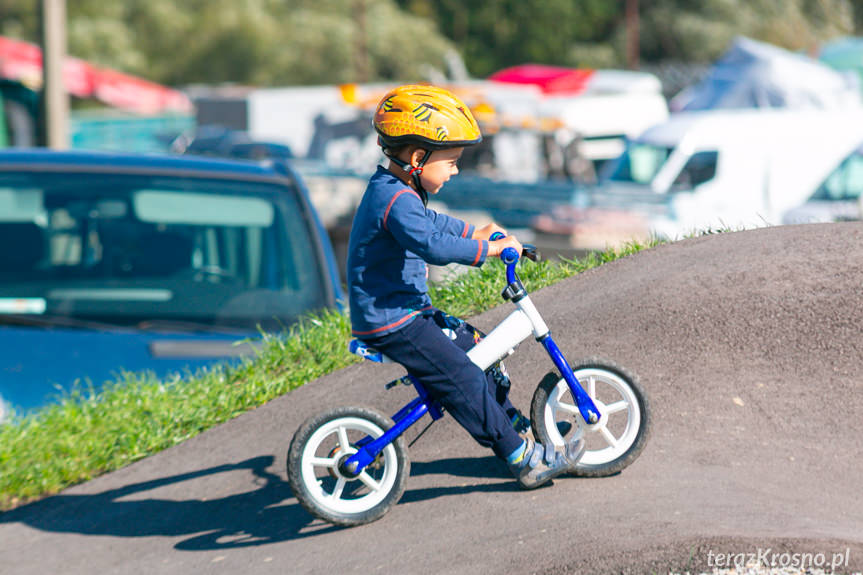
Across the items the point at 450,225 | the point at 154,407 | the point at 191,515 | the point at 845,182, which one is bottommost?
the point at 845,182

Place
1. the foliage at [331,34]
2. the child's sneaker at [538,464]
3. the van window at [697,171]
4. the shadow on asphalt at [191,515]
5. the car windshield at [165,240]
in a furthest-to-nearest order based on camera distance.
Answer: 1. the foliage at [331,34]
2. the van window at [697,171]
3. the car windshield at [165,240]
4. the shadow on asphalt at [191,515]
5. the child's sneaker at [538,464]

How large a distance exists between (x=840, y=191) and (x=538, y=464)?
13.4 m

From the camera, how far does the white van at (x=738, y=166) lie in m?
15.0

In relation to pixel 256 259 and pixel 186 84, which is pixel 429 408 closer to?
pixel 256 259

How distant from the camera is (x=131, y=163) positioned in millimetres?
5840

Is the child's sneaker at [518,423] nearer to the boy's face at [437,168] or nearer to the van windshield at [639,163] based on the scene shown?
the boy's face at [437,168]

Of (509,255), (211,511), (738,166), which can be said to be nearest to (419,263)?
(509,255)

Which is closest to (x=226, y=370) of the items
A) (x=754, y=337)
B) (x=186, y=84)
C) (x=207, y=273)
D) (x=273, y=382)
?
(x=273, y=382)

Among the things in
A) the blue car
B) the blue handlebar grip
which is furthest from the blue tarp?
the blue handlebar grip

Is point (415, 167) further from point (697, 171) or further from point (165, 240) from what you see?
point (697, 171)

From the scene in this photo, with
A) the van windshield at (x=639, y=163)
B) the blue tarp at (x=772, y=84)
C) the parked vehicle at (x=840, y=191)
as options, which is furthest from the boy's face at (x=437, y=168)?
the blue tarp at (x=772, y=84)

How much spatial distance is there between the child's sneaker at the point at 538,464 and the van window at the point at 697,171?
42.9 ft

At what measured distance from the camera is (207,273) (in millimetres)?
5512

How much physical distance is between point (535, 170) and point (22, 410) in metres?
21.5
